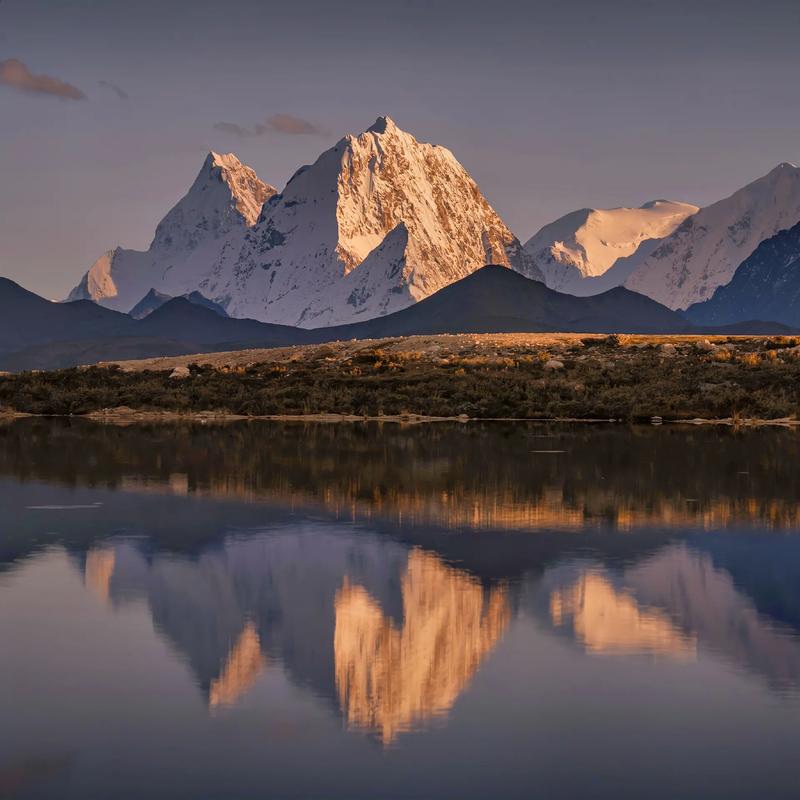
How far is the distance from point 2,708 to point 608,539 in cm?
1427

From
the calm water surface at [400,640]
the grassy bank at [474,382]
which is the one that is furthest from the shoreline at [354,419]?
the calm water surface at [400,640]

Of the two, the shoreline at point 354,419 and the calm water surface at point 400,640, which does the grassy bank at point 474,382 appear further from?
the calm water surface at point 400,640

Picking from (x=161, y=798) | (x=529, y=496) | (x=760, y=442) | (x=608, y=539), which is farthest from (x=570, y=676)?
(x=760, y=442)

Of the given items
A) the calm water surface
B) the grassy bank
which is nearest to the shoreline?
the grassy bank

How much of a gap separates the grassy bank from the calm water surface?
36.9 metres

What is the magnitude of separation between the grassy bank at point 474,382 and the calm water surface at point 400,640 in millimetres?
36886

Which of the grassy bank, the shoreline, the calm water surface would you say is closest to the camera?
the calm water surface

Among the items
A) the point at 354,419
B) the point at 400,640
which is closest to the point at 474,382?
the point at 354,419

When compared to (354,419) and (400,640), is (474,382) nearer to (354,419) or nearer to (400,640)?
(354,419)

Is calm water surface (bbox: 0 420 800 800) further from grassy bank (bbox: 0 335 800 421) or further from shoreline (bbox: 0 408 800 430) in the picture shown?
grassy bank (bbox: 0 335 800 421)

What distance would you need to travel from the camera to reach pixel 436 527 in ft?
89.1

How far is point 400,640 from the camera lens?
16812 millimetres

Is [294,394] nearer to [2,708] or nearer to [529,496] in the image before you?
[529,496]

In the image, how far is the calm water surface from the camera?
1209 cm
